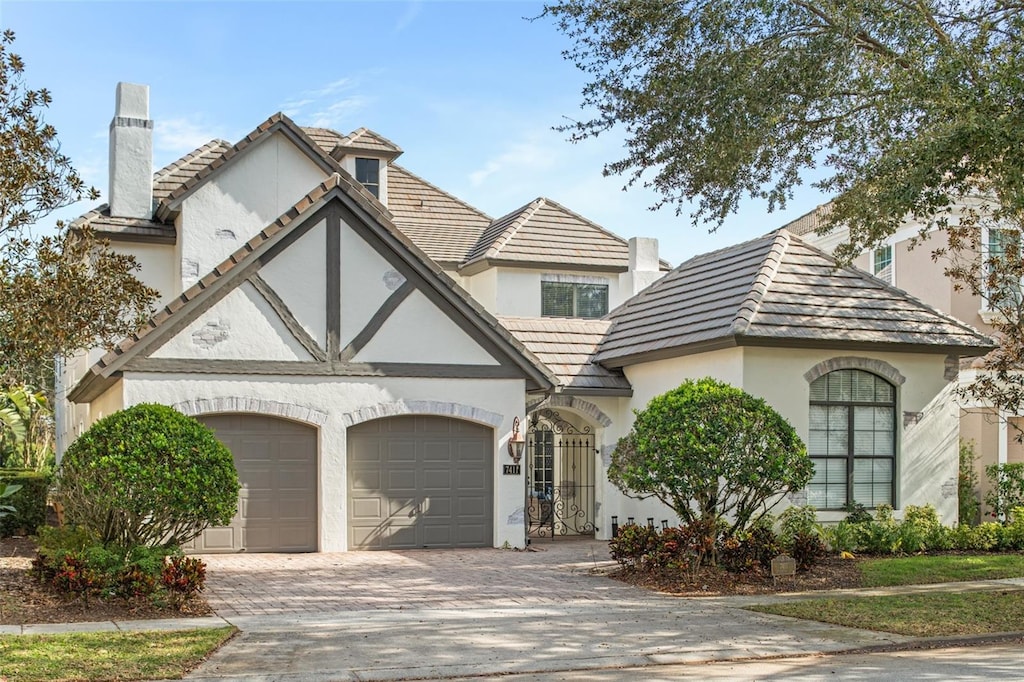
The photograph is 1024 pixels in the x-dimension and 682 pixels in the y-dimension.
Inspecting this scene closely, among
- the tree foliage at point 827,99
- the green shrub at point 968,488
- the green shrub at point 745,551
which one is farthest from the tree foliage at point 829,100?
the green shrub at point 968,488

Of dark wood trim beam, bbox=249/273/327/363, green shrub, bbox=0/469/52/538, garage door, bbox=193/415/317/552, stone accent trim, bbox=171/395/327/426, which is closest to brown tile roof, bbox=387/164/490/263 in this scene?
dark wood trim beam, bbox=249/273/327/363

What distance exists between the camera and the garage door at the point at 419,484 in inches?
748

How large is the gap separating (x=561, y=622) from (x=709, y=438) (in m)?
4.04

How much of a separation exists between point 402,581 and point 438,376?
16.9ft

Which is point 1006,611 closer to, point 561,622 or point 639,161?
point 561,622

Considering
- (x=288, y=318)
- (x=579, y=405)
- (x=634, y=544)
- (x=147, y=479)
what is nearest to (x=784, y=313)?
(x=579, y=405)

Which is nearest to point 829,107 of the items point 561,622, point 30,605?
point 561,622

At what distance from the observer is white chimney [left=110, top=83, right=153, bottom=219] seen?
23.0 metres

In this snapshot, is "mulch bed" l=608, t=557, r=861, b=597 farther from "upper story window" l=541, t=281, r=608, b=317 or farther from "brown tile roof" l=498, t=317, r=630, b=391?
"upper story window" l=541, t=281, r=608, b=317

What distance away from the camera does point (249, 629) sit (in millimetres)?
11008

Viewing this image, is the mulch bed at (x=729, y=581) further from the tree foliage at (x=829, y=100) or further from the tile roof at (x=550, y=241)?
the tile roof at (x=550, y=241)

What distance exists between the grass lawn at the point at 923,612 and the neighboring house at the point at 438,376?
5.50 metres

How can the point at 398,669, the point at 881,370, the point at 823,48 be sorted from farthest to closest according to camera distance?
the point at 881,370 < the point at 823,48 < the point at 398,669

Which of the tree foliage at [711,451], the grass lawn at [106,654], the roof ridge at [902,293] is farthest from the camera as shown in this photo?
the roof ridge at [902,293]
